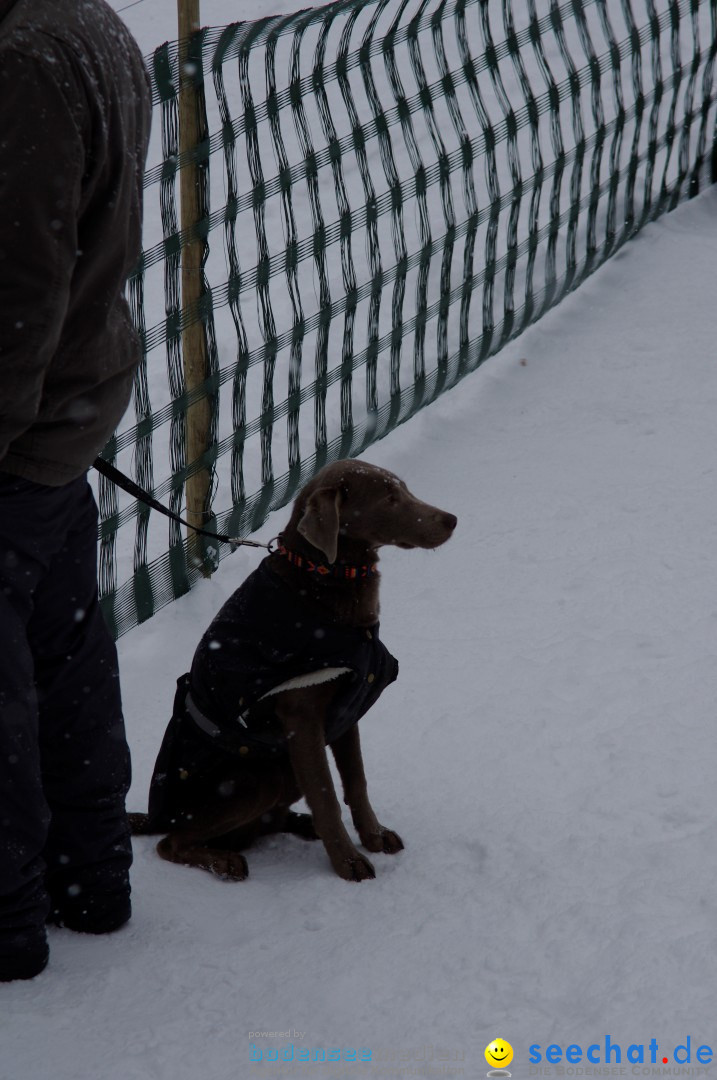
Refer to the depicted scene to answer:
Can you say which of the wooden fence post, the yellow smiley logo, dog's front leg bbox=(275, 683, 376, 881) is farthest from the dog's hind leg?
the wooden fence post

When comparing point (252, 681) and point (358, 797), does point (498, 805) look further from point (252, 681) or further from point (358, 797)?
point (252, 681)

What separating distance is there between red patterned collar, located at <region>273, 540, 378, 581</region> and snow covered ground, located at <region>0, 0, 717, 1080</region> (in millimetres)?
625

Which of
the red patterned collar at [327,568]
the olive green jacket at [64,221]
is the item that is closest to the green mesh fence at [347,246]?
the red patterned collar at [327,568]

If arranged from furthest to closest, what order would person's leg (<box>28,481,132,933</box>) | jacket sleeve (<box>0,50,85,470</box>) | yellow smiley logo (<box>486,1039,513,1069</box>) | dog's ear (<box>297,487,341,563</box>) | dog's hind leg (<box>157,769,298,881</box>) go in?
1. dog's hind leg (<box>157,769,298,881</box>)
2. dog's ear (<box>297,487,341,563</box>)
3. person's leg (<box>28,481,132,933</box>)
4. yellow smiley logo (<box>486,1039,513,1069</box>)
5. jacket sleeve (<box>0,50,85,470</box>)


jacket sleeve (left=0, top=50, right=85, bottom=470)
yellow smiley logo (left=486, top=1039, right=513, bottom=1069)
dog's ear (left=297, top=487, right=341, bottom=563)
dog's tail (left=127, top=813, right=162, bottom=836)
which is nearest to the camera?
jacket sleeve (left=0, top=50, right=85, bottom=470)

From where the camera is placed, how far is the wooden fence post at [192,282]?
10.5 ft

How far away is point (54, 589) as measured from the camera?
2.02 meters

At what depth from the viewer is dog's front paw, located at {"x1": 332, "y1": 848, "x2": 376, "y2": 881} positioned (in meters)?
2.48

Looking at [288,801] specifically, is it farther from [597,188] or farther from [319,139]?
[319,139]

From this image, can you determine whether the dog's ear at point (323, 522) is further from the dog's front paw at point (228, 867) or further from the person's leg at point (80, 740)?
the dog's front paw at point (228, 867)

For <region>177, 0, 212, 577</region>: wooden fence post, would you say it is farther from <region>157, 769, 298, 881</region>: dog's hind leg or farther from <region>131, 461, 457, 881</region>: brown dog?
<region>157, 769, 298, 881</region>: dog's hind leg

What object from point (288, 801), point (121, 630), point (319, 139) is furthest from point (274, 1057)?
point (319, 139)

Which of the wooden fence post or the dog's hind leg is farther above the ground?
the wooden fence post

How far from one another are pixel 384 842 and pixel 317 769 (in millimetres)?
271
